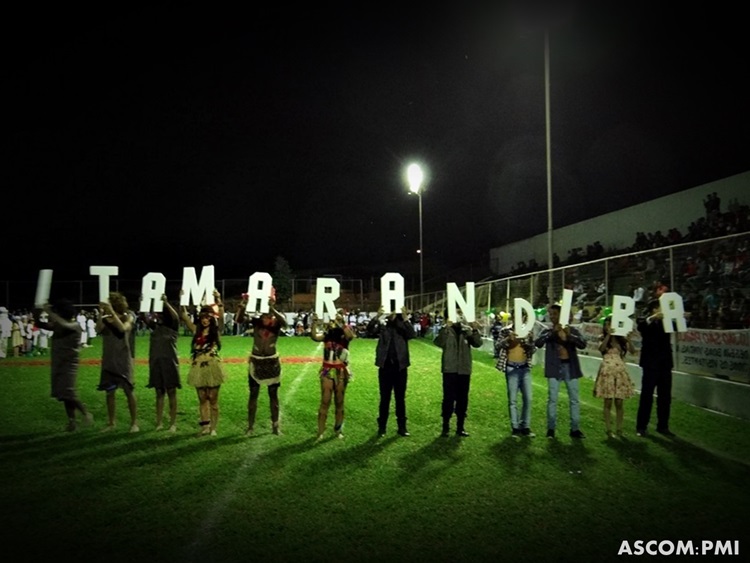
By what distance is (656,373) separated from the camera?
27.5ft

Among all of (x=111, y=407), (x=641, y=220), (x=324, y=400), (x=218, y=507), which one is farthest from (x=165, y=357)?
(x=641, y=220)

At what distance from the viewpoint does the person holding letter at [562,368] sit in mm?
8211

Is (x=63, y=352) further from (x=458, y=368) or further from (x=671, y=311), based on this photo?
(x=671, y=311)

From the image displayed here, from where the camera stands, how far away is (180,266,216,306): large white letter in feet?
26.8

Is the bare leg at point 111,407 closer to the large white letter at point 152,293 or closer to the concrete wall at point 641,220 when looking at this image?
the large white letter at point 152,293

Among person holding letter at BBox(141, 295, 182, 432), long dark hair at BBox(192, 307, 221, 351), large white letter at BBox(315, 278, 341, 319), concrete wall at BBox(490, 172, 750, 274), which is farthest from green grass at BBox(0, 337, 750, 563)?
concrete wall at BBox(490, 172, 750, 274)

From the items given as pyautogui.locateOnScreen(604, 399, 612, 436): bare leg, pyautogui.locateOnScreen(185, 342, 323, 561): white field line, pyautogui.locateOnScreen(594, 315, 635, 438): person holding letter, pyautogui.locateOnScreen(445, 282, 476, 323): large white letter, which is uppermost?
pyautogui.locateOnScreen(445, 282, 476, 323): large white letter

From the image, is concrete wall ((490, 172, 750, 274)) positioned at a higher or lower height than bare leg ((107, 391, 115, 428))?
higher

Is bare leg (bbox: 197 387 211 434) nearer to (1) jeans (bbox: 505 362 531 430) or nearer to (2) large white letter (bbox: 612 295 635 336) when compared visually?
(1) jeans (bbox: 505 362 531 430)

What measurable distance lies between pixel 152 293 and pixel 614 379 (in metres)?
6.70

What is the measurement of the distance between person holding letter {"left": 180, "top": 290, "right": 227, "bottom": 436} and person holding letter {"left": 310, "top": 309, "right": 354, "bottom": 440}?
143 centimetres

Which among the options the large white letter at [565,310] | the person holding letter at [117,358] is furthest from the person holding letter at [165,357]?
the large white letter at [565,310]

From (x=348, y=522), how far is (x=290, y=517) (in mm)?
529

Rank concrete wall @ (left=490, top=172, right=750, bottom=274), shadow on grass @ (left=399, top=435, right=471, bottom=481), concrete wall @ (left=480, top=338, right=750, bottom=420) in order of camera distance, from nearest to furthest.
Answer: shadow on grass @ (left=399, top=435, right=471, bottom=481), concrete wall @ (left=480, top=338, right=750, bottom=420), concrete wall @ (left=490, top=172, right=750, bottom=274)
